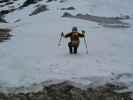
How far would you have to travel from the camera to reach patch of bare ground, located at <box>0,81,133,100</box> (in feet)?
40.9

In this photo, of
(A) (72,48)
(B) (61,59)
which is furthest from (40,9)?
(B) (61,59)

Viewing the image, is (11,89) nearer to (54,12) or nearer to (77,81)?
(77,81)

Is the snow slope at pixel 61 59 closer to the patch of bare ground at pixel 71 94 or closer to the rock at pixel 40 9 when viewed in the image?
the patch of bare ground at pixel 71 94

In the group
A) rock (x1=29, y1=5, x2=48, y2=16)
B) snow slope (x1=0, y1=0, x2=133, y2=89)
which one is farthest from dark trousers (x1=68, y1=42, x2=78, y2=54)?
rock (x1=29, y1=5, x2=48, y2=16)

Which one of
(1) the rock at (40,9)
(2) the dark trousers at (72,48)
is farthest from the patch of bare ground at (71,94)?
(1) the rock at (40,9)

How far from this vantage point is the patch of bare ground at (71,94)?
491 inches

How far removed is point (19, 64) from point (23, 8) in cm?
4600

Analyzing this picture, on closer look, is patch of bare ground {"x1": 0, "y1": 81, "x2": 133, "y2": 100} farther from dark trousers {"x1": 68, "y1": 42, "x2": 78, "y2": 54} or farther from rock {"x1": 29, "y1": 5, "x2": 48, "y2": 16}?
rock {"x1": 29, "y1": 5, "x2": 48, "y2": 16}

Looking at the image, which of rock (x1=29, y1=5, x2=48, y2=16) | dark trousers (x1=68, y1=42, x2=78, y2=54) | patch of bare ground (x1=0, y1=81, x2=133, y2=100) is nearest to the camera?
patch of bare ground (x1=0, y1=81, x2=133, y2=100)

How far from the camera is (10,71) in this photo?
1588 cm

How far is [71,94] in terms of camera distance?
41.7 ft

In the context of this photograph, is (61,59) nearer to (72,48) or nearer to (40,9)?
(72,48)

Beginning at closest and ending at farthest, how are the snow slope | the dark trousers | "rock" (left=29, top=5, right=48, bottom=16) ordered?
the snow slope < the dark trousers < "rock" (left=29, top=5, right=48, bottom=16)

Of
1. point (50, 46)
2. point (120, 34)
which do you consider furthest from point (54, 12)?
point (50, 46)
